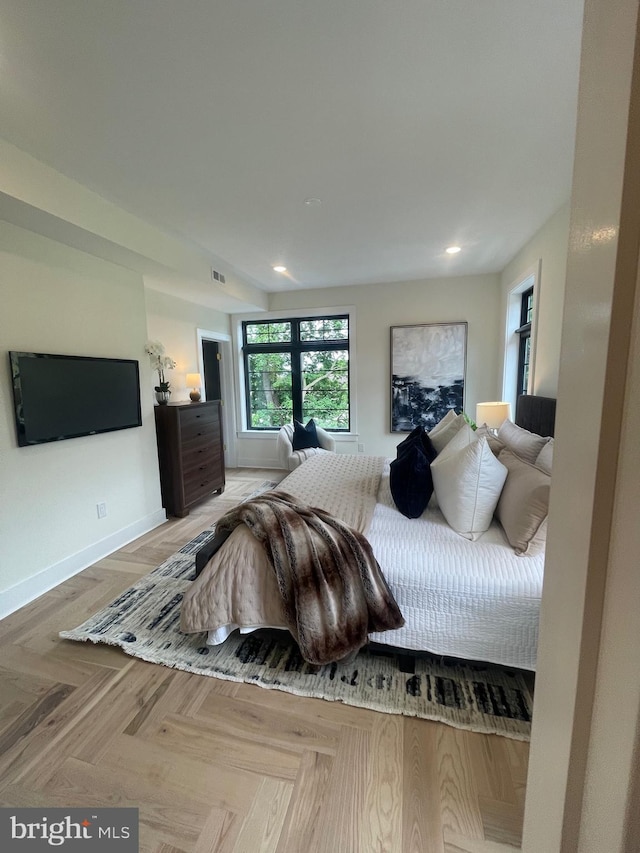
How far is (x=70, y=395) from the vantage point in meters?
2.49

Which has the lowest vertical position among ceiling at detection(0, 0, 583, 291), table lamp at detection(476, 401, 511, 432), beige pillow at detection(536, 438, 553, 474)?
beige pillow at detection(536, 438, 553, 474)

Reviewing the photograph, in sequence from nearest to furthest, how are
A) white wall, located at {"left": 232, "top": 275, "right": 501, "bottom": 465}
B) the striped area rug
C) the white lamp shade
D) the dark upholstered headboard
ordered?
the striped area rug → the dark upholstered headboard → the white lamp shade → white wall, located at {"left": 232, "top": 275, "right": 501, "bottom": 465}

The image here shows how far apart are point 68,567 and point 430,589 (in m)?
2.53

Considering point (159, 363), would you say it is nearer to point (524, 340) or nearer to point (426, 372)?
point (426, 372)

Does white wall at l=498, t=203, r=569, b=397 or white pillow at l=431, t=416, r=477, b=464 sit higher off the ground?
white wall at l=498, t=203, r=569, b=397

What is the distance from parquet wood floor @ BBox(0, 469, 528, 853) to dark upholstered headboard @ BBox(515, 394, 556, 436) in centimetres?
182

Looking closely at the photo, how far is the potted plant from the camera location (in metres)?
3.28

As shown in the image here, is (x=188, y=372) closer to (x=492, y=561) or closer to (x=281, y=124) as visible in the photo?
(x=281, y=124)

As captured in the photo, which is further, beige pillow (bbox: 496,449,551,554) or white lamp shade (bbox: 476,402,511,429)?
white lamp shade (bbox: 476,402,511,429)

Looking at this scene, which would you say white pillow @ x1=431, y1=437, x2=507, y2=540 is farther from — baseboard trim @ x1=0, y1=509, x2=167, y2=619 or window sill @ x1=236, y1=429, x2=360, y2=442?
window sill @ x1=236, y1=429, x2=360, y2=442

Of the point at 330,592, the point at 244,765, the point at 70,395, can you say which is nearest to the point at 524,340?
the point at 330,592

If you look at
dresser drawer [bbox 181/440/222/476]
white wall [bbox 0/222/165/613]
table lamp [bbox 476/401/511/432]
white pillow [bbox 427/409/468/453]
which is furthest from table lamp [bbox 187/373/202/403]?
table lamp [bbox 476/401/511/432]

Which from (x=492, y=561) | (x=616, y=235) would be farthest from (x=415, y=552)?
(x=616, y=235)

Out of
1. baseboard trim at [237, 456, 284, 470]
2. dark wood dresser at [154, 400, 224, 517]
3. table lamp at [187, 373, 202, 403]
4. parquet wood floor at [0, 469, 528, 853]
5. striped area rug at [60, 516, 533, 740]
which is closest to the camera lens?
parquet wood floor at [0, 469, 528, 853]
